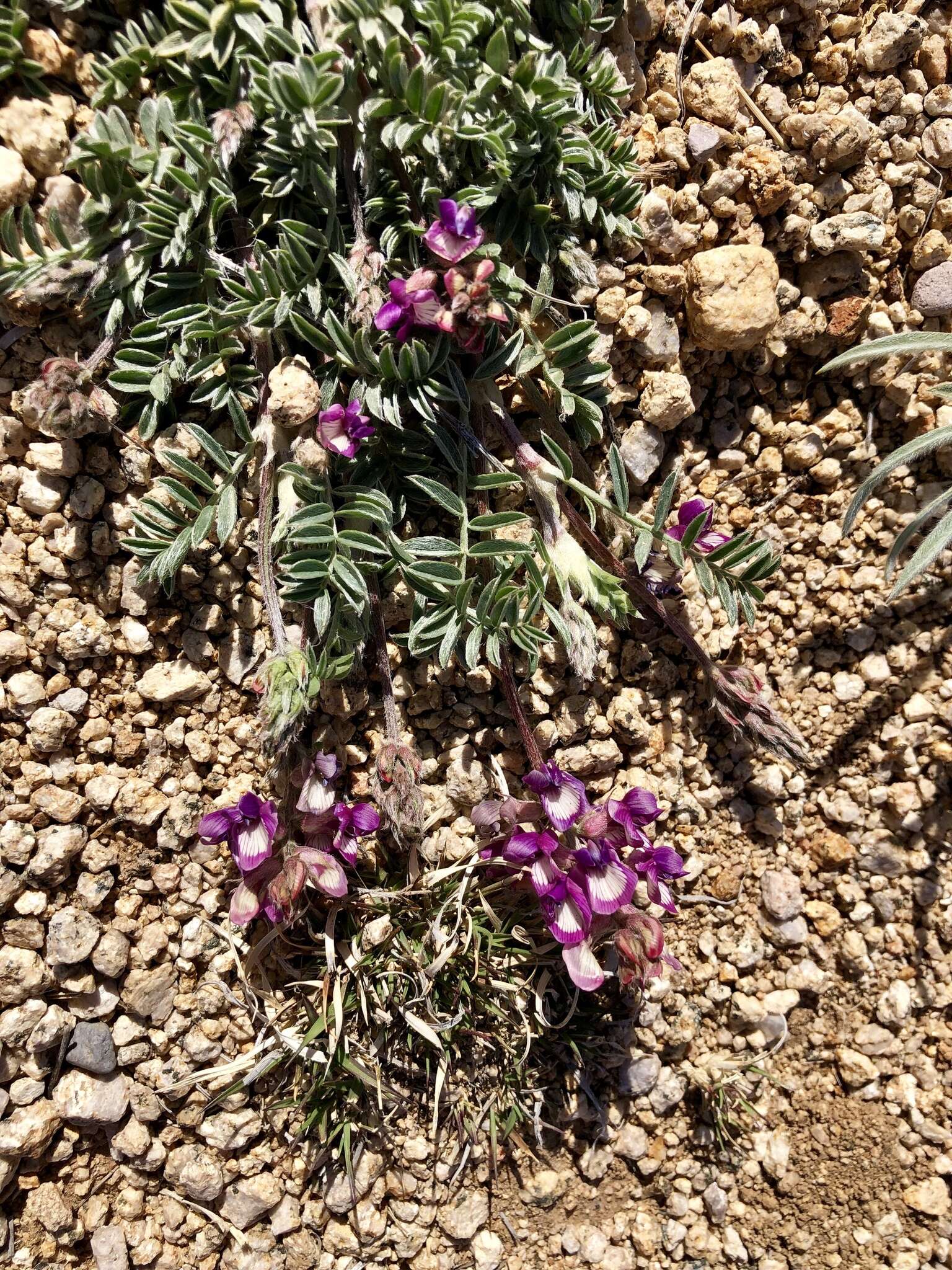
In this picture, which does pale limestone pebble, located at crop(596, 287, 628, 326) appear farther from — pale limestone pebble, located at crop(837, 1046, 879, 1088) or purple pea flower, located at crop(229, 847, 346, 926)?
pale limestone pebble, located at crop(837, 1046, 879, 1088)

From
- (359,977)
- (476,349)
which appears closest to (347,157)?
(476,349)

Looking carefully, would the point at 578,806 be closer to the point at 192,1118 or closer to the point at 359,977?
the point at 359,977

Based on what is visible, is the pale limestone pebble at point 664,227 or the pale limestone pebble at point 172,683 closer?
the pale limestone pebble at point 172,683

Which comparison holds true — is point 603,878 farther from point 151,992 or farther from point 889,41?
point 889,41

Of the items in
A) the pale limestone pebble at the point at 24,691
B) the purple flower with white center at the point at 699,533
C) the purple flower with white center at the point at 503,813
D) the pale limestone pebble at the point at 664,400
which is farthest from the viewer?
the pale limestone pebble at the point at 664,400

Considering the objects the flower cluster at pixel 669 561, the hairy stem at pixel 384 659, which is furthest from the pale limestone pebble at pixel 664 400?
the hairy stem at pixel 384 659

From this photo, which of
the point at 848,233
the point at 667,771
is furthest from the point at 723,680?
the point at 848,233

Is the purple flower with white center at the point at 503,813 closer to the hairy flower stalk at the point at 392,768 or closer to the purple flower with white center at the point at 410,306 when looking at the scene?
the hairy flower stalk at the point at 392,768
